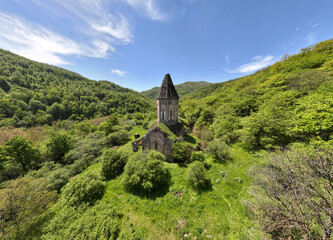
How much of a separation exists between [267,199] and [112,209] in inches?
447

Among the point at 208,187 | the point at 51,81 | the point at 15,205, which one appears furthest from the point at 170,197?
the point at 51,81

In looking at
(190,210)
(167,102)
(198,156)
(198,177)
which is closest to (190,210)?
(190,210)

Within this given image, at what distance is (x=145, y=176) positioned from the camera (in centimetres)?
1026

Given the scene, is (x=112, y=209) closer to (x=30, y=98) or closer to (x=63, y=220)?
(x=63, y=220)

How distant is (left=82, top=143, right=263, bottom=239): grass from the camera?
702cm

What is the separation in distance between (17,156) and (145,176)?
70.9ft

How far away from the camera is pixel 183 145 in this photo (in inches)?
546

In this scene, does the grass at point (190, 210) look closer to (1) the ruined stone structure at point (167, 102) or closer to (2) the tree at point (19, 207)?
(2) the tree at point (19, 207)

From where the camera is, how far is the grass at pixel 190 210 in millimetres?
7023

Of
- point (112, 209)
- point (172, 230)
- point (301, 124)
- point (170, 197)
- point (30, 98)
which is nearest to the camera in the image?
point (172, 230)

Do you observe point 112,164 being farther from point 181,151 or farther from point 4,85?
point 4,85

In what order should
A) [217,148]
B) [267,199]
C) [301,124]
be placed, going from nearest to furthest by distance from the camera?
[267,199], [301,124], [217,148]

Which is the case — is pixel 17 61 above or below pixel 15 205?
Result: above

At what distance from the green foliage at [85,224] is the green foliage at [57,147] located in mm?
15630
